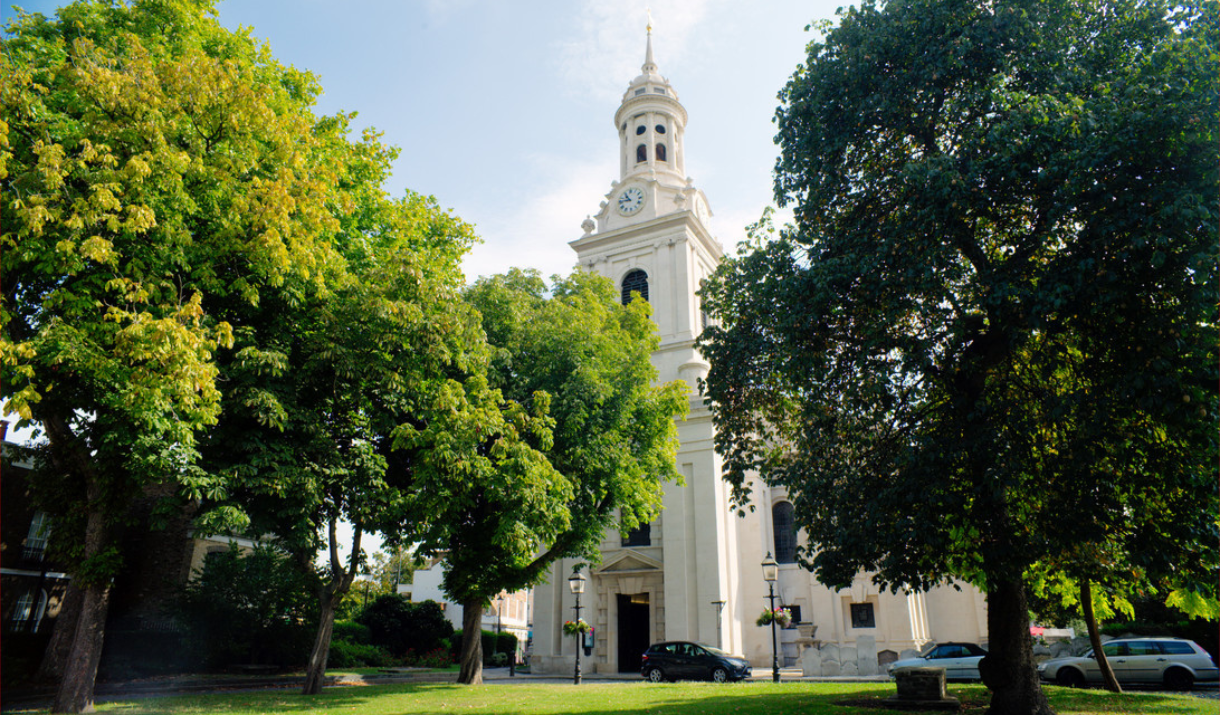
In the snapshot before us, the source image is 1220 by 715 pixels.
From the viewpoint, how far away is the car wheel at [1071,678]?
825 inches

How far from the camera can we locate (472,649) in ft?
69.8

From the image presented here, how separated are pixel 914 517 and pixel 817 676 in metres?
19.0

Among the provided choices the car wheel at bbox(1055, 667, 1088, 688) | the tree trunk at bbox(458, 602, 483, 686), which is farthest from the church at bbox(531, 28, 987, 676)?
the tree trunk at bbox(458, 602, 483, 686)

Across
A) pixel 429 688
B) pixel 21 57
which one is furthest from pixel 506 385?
pixel 21 57

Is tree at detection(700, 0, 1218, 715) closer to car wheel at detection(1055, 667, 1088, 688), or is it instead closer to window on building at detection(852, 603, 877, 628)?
car wheel at detection(1055, 667, 1088, 688)

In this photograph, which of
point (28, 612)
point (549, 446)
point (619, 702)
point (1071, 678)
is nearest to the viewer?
point (619, 702)

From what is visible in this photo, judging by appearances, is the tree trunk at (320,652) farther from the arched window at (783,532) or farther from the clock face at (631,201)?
the clock face at (631,201)

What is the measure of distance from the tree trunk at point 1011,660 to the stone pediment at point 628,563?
21.7m

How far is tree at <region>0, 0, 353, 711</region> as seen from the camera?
1059 cm

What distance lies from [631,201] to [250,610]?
2722cm

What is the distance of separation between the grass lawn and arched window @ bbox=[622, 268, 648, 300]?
23.4 m

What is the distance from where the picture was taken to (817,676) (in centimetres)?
2677

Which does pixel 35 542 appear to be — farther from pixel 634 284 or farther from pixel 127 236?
pixel 634 284

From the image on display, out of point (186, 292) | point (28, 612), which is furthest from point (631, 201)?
point (28, 612)
